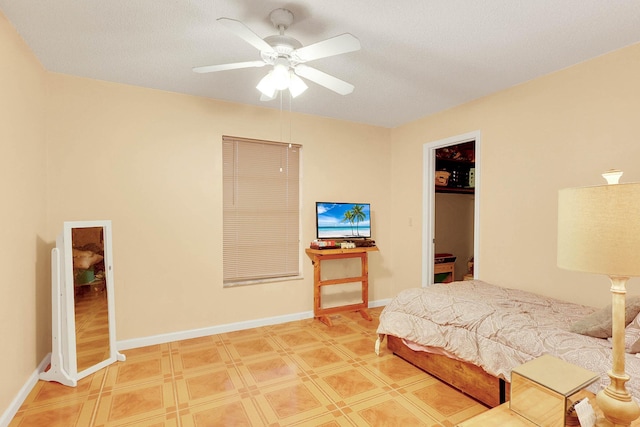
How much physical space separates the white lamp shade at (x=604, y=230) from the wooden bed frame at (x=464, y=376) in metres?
1.39

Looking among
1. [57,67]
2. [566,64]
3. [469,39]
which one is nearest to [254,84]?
[57,67]

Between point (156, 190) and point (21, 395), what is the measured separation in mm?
1877

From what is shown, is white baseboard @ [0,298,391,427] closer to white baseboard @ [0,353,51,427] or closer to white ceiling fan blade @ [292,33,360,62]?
white baseboard @ [0,353,51,427]

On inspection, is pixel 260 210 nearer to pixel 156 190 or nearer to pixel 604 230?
pixel 156 190

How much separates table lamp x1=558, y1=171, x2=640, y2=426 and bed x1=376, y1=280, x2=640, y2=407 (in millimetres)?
627

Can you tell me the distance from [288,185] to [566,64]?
9.67ft

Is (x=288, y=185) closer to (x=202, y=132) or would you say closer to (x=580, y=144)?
(x=202, y=132)

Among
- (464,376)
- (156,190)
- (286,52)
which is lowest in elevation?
(464,376)

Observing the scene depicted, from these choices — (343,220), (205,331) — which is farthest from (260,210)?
(205,331)

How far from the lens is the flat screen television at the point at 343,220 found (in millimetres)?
3979

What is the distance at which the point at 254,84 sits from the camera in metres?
3.10

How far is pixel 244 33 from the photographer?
68.6 inches

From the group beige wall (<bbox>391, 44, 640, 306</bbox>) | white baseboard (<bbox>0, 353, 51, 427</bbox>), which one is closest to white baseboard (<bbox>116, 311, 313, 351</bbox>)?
white baseboard (<bbox>0, 353, 51, 427</bbox>)

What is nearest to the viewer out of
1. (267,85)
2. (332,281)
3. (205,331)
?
(267,85)
